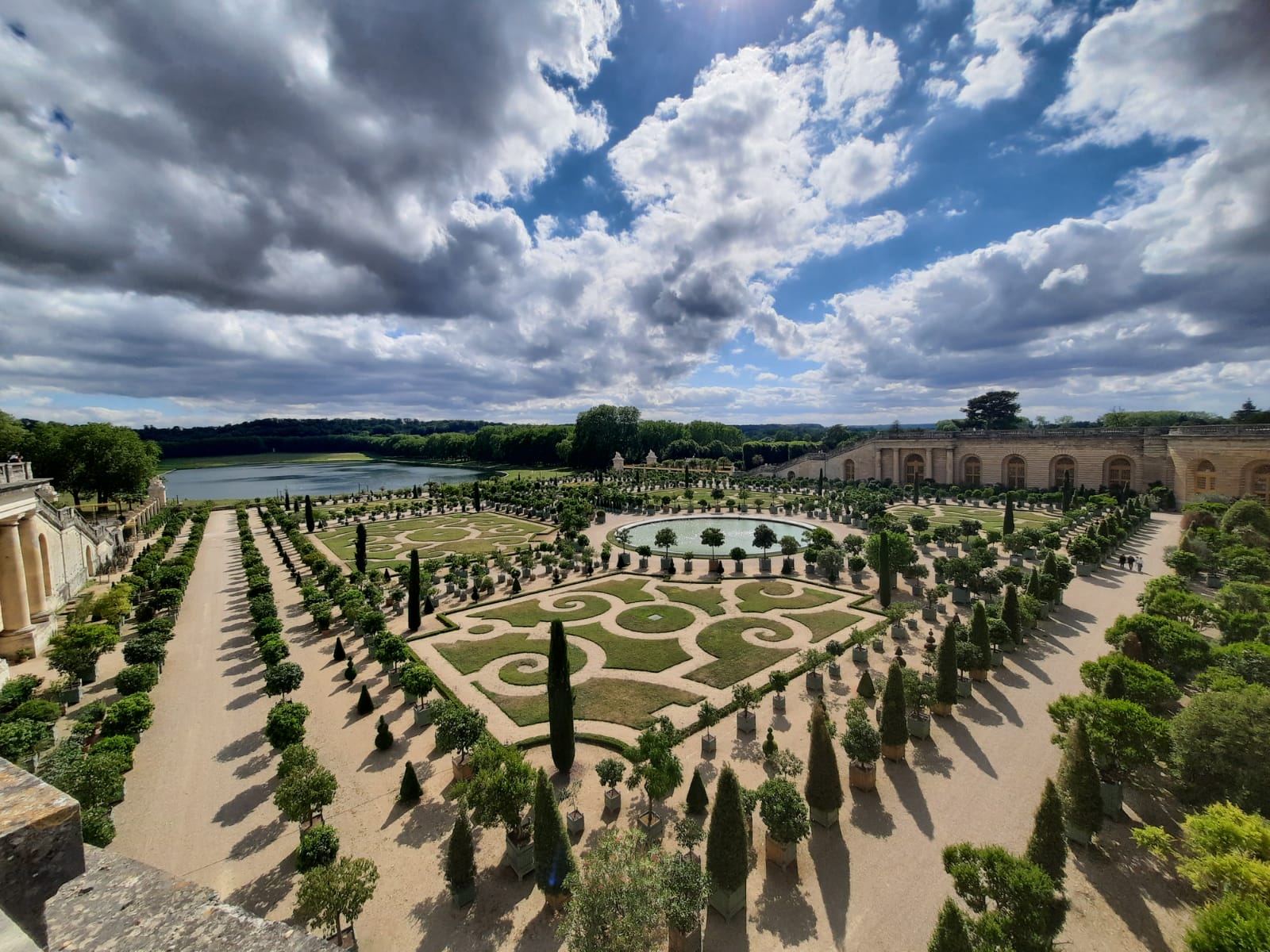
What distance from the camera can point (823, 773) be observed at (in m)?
12.8

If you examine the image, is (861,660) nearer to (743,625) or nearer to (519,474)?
(743,625)

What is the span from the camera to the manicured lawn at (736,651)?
20.5 meters

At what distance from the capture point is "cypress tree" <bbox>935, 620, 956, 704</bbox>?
17.4 m

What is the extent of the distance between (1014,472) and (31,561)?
294 feet

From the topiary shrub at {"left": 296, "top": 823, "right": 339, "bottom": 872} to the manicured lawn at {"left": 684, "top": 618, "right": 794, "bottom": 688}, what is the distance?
12466mm

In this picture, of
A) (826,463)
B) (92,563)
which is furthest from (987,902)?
(826,463)

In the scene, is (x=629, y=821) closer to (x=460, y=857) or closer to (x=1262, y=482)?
(x=460, y=857)

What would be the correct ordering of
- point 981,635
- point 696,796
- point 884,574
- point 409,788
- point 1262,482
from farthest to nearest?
point 1262,482 < point 884,574 < point 981,635 < point 409,788 < point 696,796

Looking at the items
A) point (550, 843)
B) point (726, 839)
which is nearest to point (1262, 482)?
point (726, 839)

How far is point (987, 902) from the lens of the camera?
1117 centimetres

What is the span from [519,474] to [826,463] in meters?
57.6

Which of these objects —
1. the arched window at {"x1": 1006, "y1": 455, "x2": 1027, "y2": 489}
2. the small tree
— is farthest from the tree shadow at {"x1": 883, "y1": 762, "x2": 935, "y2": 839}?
the arched window at {"x1": 1006, "y1": 455, "x2": 1027, "y2": 489}

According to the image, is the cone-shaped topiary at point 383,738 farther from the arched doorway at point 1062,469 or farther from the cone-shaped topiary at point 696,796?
the arched doorway at point 1062,469

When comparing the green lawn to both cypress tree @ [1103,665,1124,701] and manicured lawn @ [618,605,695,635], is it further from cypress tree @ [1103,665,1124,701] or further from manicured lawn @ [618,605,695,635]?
cypress tree @ [1103,665,1124,701]
